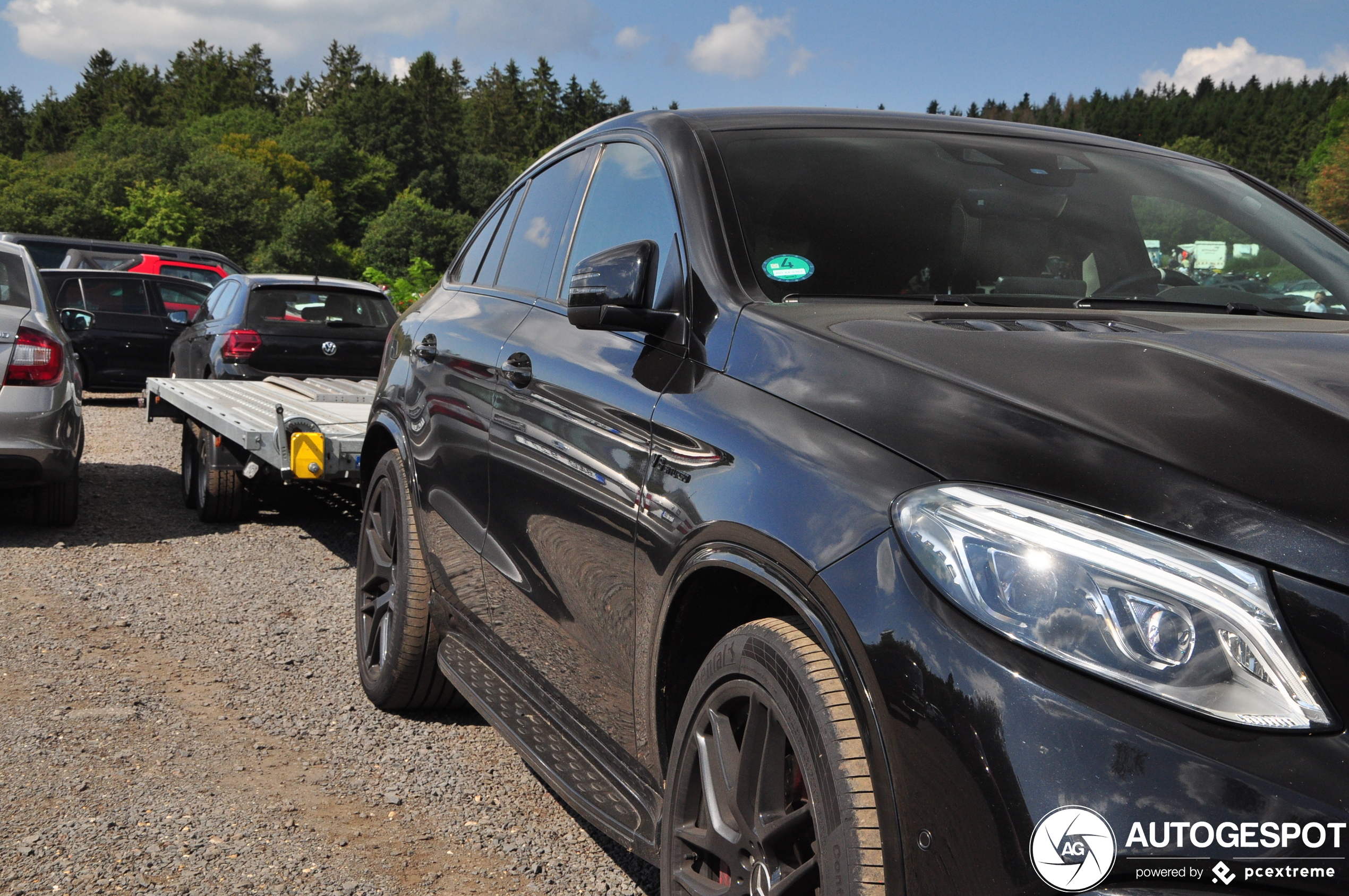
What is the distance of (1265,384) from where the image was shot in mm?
1922

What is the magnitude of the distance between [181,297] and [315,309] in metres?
6.66

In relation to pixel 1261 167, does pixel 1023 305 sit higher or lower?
lower

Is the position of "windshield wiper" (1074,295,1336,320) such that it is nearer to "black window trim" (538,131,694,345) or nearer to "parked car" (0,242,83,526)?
"black window trim" (538,131,694,345)

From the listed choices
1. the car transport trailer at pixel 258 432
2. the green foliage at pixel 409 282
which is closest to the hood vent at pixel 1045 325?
the car transport trailer at pixel 258 432

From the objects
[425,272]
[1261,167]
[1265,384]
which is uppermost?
[1261,167]

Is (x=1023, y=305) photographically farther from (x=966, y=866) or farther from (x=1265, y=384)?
(x=966, y=866)

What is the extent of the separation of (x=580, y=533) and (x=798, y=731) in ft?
3.41

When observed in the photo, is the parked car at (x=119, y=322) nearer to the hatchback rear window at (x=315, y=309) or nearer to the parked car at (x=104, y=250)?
the parked car at (x=104, y=250)

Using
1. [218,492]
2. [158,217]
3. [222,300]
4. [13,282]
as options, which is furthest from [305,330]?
[158,217]

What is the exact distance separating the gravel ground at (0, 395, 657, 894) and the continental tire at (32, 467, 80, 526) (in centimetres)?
99

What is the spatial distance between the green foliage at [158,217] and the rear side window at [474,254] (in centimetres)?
8158

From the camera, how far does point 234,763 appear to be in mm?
4078

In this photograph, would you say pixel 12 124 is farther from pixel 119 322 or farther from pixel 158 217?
pixel 119 322

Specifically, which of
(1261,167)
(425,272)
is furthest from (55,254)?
(1261,167)
